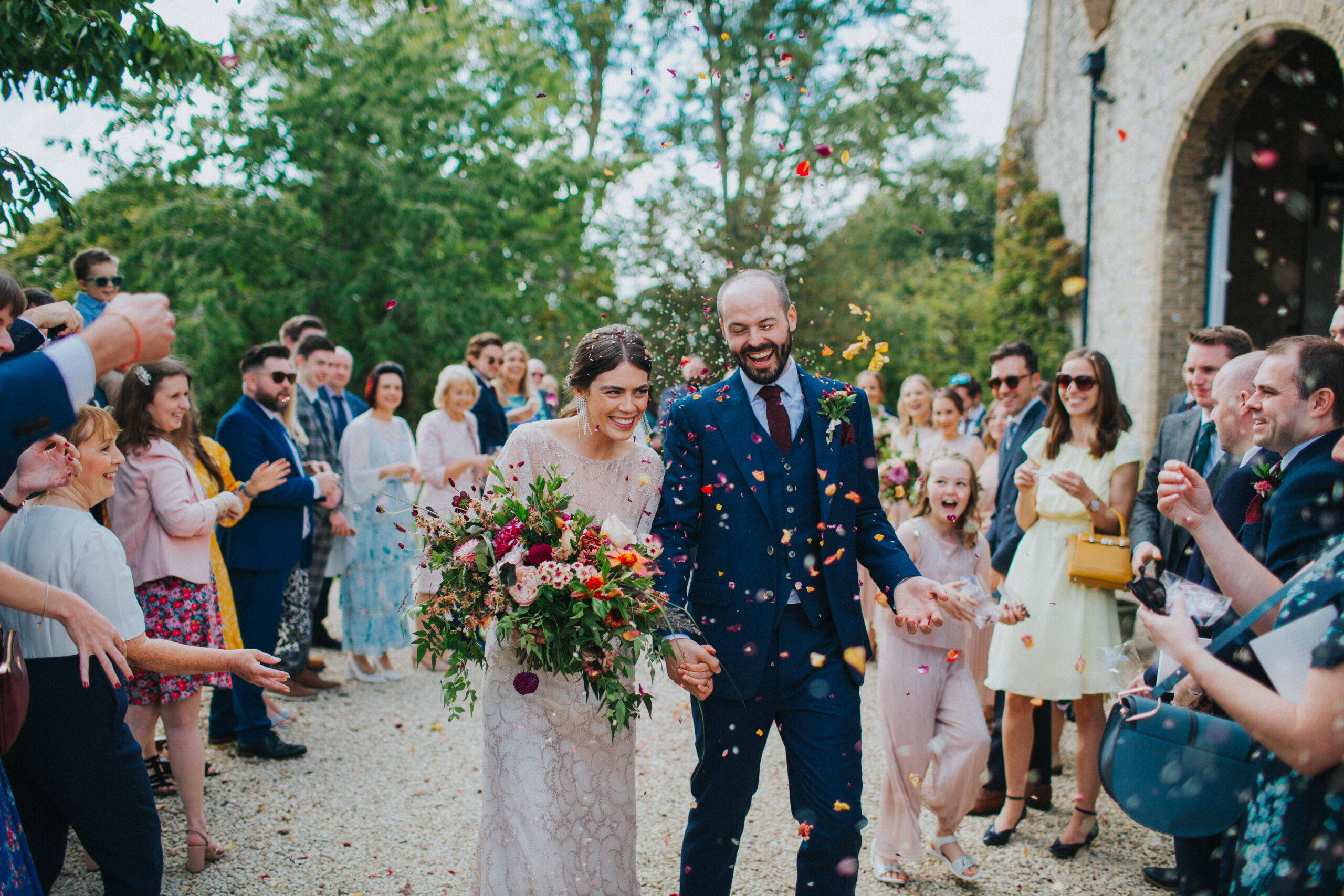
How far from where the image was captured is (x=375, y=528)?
271 inches

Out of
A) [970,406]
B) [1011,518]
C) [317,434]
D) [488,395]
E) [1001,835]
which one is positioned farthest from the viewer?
[970,406]

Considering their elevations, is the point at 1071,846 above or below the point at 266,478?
below

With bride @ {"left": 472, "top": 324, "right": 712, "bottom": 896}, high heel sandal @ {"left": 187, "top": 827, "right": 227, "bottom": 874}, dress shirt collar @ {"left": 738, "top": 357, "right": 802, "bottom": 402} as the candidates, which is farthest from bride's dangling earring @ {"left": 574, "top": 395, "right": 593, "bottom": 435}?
high heel sandal @ {"left": 187, "top": 827, "right": 227, "bottom": 874}

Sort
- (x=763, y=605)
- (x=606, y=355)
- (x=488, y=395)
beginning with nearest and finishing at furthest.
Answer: (x=763, y=605) → (x=606, y=355) → (x=488, y=395)

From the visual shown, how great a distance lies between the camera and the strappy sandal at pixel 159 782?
467 cm

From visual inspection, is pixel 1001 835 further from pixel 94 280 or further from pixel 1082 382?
pixel 94 280

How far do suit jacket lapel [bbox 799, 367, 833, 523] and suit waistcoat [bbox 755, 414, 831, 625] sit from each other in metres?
0.01

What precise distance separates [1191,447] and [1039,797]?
1.95 m

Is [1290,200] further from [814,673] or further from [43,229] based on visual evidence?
[43,229]

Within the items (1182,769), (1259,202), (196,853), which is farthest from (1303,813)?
(1259,202)

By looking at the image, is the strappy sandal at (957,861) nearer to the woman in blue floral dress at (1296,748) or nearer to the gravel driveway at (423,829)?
the gravel driveway at (423,829)

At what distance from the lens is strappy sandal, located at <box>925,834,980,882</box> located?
3.80m

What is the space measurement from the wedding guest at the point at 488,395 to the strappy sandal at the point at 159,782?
363 cm

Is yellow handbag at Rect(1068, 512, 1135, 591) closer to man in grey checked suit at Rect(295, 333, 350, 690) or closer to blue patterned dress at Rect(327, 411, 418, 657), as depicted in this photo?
blue patterned dress at Rect(327, 411, 418, 657)
